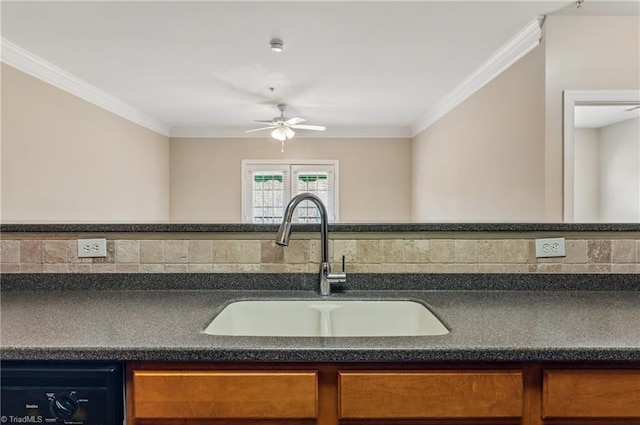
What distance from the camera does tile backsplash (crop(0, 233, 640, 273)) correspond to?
1.33 metres

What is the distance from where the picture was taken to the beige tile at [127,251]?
136 centimetres

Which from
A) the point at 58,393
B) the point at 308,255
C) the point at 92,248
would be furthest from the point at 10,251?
the point at 308,255

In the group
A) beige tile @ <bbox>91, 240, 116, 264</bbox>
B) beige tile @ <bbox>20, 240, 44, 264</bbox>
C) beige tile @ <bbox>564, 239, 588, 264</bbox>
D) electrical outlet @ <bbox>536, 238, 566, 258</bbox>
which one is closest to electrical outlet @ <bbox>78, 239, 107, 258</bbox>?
beige tile @ <bbox>91, 240, 116, 264</bbox>

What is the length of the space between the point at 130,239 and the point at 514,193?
2.83 metres

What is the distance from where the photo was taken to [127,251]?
1.36 metres

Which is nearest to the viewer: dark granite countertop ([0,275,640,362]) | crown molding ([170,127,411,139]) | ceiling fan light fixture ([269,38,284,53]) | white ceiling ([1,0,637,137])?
dark granite countertop ([0,275,640,362])

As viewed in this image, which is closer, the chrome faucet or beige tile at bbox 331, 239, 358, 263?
the chrome faucet

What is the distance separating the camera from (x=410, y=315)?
4.03 feet

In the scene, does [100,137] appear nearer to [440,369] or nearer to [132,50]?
[132,50]

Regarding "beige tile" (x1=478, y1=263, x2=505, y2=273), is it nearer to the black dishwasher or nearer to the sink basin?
the sink basin

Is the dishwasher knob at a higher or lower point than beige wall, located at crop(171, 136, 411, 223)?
lower

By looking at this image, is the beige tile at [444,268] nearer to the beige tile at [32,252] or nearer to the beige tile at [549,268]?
the beige tile at [549,268]

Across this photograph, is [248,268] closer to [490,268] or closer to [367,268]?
[367,268]

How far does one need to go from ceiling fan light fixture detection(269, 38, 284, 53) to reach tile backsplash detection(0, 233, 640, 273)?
82.5 inches
